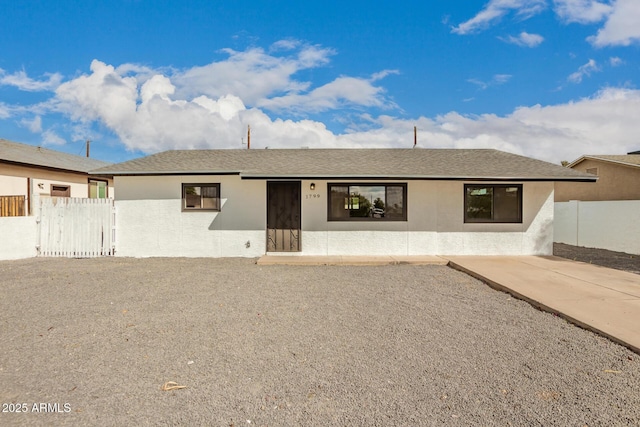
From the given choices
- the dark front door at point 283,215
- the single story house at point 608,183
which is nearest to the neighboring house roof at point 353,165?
the dark front door at point 283,215

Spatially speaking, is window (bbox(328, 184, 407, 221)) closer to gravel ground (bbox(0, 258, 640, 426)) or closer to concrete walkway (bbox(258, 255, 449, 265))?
concrete walkway (bbox(258, 255, 449, 265))

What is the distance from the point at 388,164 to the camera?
10219 mm

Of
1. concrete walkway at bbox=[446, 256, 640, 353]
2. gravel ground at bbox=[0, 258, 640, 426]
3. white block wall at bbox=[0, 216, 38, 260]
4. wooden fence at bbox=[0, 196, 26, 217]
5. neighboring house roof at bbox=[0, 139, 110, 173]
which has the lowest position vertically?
gravel ground at bbox=[0, 258, 640, 426]

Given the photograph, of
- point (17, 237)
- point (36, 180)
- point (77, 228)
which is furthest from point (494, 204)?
point (36, 180)

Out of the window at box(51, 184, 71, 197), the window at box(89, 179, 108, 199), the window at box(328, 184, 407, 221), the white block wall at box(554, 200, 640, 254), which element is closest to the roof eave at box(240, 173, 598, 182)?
the window at box(328, 184, 407, 221)

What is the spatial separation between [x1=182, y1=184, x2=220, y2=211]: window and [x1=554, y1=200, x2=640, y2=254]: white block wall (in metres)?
13.6

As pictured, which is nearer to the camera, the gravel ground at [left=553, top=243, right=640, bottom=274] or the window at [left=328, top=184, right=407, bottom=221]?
the gravel ground at [left=553, top=243, right=640, bottom=274]

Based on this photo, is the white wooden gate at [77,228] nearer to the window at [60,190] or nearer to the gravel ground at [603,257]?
the window at [60,190]

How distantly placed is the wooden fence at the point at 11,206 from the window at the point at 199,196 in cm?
560

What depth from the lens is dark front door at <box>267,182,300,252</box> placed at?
970cm

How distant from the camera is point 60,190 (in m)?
16.1

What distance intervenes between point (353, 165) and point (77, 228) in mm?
8791

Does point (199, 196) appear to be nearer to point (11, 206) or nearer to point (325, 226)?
point (325, 226)

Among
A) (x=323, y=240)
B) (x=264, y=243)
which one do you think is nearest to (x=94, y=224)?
(x=264, y=243)
